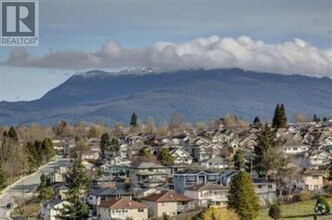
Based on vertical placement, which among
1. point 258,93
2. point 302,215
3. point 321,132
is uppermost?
point 258,93

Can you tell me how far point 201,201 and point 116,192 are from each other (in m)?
2.12

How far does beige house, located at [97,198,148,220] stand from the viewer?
52.4ft

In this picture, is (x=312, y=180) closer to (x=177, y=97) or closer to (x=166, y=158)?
(x=166, y=158)

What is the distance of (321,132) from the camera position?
3025 centimetres

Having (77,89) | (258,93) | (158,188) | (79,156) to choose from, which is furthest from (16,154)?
(77,89)

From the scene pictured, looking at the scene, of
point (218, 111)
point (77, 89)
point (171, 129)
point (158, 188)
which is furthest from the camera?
point (77, 89)

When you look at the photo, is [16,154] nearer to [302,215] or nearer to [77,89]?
[302,215]

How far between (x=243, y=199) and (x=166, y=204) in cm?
257

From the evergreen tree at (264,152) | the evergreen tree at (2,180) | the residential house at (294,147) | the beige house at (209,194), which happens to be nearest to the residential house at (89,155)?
the evergreen tree at (2,180)

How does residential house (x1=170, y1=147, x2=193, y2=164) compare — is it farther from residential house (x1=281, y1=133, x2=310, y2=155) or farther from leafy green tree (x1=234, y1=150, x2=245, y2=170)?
residential house (x1=281, y1=133, x2=310, y2=155)

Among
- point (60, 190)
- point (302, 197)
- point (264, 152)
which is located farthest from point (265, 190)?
point (60, 190)

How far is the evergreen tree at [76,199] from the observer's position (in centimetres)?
1455

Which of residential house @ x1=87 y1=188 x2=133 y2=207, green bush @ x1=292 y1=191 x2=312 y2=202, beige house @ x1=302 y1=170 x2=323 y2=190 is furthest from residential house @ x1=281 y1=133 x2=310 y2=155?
residential house @ x1=87 y1=188 x2=133 y2=207

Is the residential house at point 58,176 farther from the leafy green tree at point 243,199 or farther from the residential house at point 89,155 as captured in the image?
the leafy green tree at point 243,199
